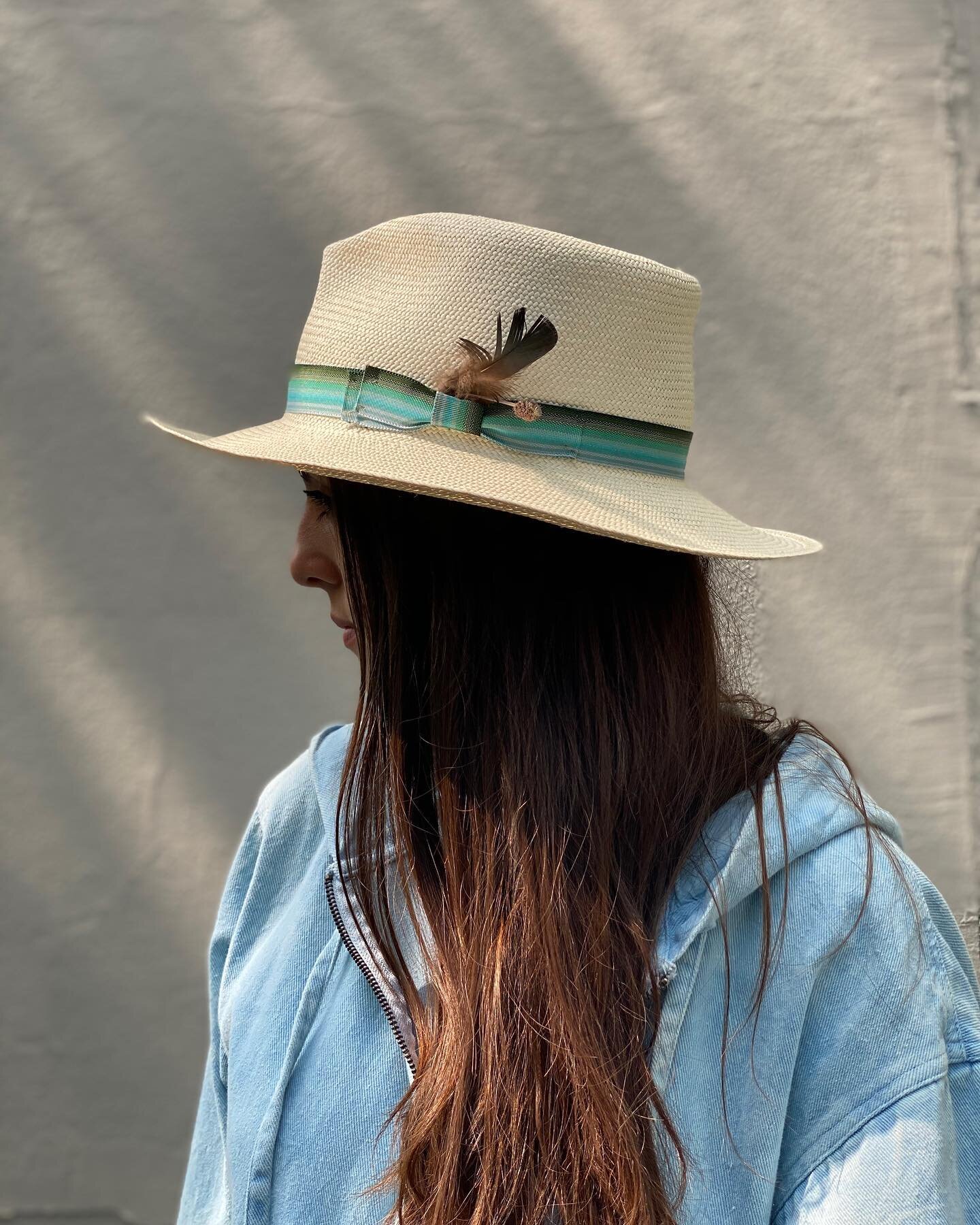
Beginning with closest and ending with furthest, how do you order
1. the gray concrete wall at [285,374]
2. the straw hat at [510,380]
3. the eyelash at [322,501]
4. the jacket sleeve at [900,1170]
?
1. the jacket sleeve at [900,1170]
2. the straw hat at [510,380]
3. the eyelash at [322,501]
4. the gray concrete wall at [285,374]

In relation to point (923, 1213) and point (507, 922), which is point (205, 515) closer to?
point (507, 922)

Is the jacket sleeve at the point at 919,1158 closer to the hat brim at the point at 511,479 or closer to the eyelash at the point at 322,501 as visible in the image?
the hat brim at the point at 511,479

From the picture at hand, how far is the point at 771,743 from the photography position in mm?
986

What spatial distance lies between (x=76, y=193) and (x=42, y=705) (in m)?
0.87

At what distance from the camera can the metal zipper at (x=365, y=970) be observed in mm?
911

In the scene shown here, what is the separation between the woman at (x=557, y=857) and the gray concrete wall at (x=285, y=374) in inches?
31.0

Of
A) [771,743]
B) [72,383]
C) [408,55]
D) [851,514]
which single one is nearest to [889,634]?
[851,514]

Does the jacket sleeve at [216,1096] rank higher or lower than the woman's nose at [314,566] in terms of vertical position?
lower

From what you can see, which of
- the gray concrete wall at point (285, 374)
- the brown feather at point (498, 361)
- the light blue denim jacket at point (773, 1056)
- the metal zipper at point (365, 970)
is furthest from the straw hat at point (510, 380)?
the gray concrete wall at point (285, 374)

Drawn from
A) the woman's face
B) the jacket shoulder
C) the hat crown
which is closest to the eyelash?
the woman's face

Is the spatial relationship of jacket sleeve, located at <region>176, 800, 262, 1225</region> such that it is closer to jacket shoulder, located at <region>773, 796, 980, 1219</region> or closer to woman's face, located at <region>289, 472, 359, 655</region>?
woman's face, located at <region>289, 472, 359, 655</region>

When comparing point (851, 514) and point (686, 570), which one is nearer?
point (686, 570)

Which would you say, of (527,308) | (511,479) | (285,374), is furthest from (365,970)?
(285,374)

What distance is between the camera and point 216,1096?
1111 millimetres
